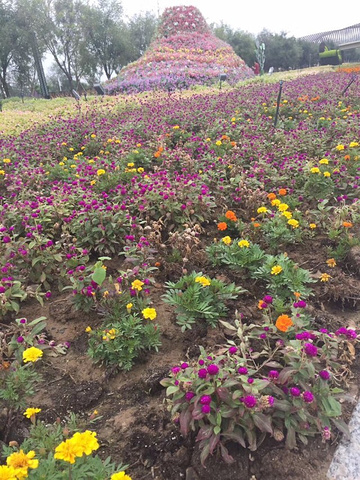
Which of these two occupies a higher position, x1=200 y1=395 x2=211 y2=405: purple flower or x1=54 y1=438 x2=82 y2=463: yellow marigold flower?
x1=54 y1=438 x2=82 y2=463: yellow marigold flower

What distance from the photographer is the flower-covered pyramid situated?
58.9 feet

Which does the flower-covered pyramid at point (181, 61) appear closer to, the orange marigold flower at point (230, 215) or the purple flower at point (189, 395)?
the orange marigold flower at point (230, 215)

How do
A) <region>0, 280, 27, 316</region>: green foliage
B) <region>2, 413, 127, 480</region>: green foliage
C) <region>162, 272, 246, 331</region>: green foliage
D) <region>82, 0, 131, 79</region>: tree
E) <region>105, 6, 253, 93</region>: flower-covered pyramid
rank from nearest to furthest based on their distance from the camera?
Result: 1. <region>2, 413, 127, 480</region>: green foliage
2. <region>162, 272, 246, 331</region>: green foliage
3. <region>0, 280, 27, 316</region>: green foliage
4. <region>105, 6, 253, 93</region>: flower-covered pyramid
5. <region>82, 0, 131, 79</region>: tree

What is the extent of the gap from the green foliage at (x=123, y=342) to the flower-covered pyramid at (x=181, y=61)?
1520cm

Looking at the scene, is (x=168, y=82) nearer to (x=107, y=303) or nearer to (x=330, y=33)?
(x=107, y=303)

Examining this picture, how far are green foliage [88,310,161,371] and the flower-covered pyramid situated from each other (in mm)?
15199

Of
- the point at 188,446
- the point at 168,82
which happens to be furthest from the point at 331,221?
the point at 168,82

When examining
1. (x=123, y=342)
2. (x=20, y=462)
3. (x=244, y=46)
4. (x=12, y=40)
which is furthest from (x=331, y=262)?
(x=244, y=46)

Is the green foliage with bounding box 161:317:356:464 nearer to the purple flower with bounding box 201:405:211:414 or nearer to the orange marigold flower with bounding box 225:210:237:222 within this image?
the purple flower with bounding box 201:405:211:414

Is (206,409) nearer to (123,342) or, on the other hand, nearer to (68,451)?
(68,451)

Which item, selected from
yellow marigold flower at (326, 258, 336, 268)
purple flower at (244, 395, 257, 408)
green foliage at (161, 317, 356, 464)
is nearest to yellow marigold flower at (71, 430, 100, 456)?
green foliage at (161, 317, 356, 464)

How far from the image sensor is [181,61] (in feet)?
68.7

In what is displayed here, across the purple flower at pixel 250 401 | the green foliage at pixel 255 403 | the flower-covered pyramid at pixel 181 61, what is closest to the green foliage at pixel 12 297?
the green foliage at pixel 255 403

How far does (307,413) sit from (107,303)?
157cm
